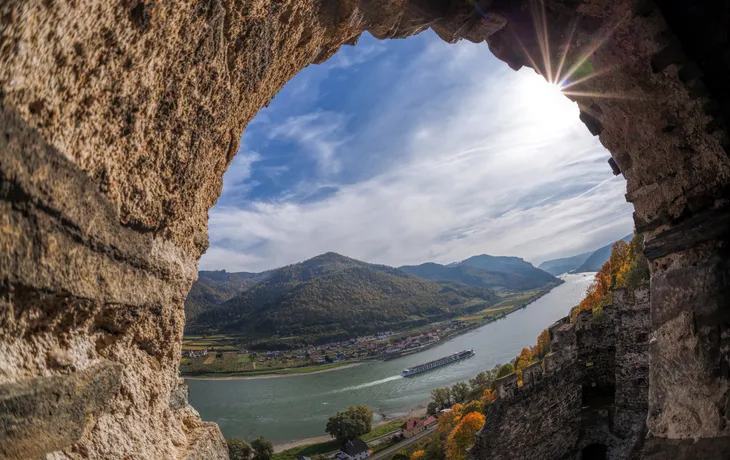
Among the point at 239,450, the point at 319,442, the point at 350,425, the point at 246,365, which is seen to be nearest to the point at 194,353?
the point at 246,365

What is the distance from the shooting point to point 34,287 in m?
1.03

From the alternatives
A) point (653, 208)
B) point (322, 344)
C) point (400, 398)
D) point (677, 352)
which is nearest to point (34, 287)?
point (677, 352)

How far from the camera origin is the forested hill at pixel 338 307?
327ft

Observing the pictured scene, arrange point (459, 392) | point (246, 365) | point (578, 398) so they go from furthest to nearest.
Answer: point (246, 365) → point (459, 392) → point (578, 398)

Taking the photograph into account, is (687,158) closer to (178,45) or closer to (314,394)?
(178,45)

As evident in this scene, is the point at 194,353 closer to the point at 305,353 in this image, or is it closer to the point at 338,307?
the point at 305,353

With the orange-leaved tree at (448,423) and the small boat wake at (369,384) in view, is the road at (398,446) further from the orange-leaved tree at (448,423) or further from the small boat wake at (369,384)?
the small boat wake at (369,384)

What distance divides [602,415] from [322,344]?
84697 mm

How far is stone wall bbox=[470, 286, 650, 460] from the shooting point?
6.99 m

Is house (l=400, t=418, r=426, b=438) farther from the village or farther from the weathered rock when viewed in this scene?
the weathered rock

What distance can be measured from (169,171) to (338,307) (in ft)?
375

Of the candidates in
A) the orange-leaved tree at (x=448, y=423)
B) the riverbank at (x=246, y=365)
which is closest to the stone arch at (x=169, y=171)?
the orange-leaved tree at (x=448, y=423)

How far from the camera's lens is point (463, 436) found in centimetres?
1814

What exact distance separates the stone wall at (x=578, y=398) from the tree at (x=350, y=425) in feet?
94.6
